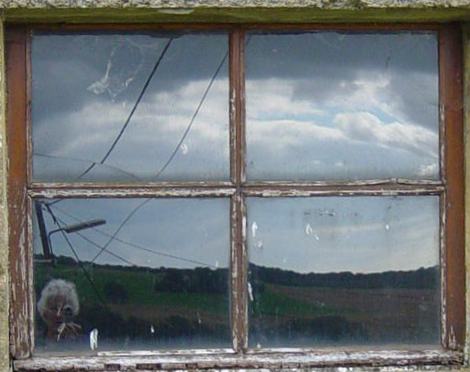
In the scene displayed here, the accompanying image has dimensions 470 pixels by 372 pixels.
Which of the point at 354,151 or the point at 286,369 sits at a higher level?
the point at 354,151

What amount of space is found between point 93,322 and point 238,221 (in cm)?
43

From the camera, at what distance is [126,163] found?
2625 mm

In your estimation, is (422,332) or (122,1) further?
(422,332)

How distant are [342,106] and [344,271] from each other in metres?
0.40

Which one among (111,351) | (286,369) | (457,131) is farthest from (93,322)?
(457,131)

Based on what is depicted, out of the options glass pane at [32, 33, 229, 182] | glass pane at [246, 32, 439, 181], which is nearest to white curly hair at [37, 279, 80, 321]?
glass pane at [32, 33, 229, 182]

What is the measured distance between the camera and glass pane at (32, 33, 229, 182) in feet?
8.59

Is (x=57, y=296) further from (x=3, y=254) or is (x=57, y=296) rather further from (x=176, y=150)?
(x=176, y=150)

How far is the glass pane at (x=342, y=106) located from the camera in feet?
8.66

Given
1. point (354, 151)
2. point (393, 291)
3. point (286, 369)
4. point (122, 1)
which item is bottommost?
point (286, 369)

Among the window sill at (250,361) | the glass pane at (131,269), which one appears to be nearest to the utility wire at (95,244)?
the glass pane at (131,269)

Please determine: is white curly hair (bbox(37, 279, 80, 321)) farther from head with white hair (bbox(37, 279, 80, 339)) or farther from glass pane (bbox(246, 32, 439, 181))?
glass pane (bbox(246, 32, 439, 181))

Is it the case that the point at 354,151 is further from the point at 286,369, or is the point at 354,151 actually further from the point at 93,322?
the point at 93,322

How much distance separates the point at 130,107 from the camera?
263cm
